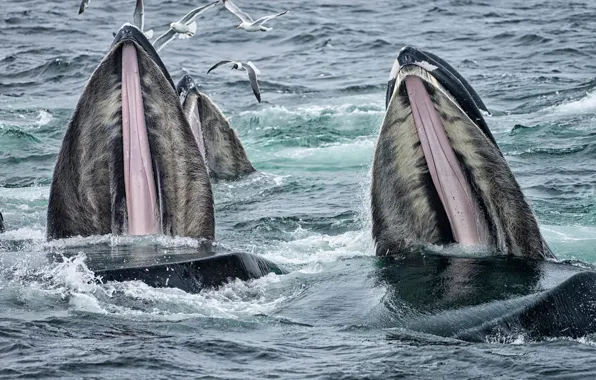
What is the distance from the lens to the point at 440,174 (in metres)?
8.95

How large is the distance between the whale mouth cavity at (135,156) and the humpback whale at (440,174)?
184 cm

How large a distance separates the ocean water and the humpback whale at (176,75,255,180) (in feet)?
1.01

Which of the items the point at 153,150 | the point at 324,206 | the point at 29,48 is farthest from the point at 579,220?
the point at 29,48

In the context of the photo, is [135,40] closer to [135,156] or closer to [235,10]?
[135,156]

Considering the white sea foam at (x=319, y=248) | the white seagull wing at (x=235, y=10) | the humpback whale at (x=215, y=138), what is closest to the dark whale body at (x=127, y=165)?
the white sea foam at (x=319, y=248)

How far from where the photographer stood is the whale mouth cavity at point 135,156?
9.45 m

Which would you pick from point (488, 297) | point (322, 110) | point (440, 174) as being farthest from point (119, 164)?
point (322, 110)

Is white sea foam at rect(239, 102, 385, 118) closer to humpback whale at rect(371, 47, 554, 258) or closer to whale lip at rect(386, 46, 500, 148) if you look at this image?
humpback whale at rect(371, 47, 554, 258)

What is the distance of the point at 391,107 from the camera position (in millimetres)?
8977

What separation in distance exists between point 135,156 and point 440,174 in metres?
2.50

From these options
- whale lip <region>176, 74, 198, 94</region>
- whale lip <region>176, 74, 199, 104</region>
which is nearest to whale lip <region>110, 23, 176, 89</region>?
whale lip <region>176, 74, 199, 104</region>

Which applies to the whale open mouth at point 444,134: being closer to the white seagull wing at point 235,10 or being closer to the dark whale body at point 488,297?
the dark whale body at point 488,297

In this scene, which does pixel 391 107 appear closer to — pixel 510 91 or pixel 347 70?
pixel 510 91

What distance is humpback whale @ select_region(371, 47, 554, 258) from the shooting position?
8727mm
